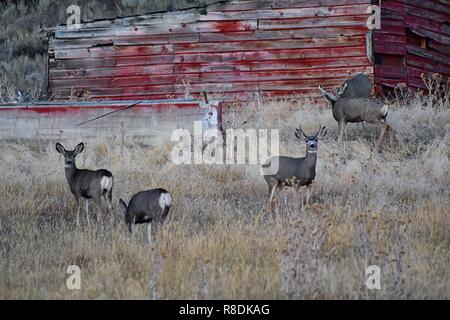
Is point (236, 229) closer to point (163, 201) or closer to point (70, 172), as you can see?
point (163, 201)

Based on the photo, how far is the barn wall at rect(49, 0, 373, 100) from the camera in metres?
18.9

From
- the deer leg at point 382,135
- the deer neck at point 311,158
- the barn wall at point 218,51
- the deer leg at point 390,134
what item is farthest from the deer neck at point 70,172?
the barn wall at point 218,51

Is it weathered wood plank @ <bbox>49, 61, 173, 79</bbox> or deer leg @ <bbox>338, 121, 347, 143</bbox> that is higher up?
weathered wood plank @ <bbox>49, 61, 173, 79</bbox>

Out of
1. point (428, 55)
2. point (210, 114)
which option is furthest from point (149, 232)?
point (428, 55)

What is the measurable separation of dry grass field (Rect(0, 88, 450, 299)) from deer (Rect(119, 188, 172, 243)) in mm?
182

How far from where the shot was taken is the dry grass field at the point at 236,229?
633cm

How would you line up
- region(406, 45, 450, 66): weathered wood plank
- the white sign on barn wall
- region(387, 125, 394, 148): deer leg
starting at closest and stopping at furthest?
1. region(387, 125, 394, 148): deer leg
2. the white sign on barn wall
3. region(406, 45, 450, 66): weathered wood plank

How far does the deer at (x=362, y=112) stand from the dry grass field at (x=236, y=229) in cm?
37

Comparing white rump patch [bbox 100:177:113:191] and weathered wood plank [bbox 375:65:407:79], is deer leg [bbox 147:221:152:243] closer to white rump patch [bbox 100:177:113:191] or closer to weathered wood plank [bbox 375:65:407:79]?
white rump patch [bbox 100:177:113:191]

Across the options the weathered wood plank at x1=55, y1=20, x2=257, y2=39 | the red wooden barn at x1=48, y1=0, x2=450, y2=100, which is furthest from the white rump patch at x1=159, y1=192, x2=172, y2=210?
the weathered wood plank at x1=55, y1=20, x2=257, y2=39

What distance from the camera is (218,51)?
→ 19.7 meters

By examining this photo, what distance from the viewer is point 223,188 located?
11.1 metres
